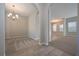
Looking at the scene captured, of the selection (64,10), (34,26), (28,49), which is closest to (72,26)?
(64,10)

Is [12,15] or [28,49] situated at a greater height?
[12,15]

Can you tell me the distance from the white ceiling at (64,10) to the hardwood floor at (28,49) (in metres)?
0.60

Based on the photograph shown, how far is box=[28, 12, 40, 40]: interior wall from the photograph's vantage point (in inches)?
82.0

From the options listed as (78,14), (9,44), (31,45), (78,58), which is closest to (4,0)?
(9,44)

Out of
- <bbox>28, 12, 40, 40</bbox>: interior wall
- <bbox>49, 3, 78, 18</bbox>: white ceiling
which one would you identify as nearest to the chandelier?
<bbox>28, 12, 40, 40</bbox>: interior wall

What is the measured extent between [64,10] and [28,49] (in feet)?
3.13

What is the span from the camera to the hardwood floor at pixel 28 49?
2.04 metres

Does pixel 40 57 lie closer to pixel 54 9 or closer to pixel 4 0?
pixel 54 9

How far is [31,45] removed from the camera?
6.85 feet

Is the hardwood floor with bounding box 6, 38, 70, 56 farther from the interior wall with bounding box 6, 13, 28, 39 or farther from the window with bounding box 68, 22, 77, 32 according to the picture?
the window with bounding box 68, 22, 77, 32

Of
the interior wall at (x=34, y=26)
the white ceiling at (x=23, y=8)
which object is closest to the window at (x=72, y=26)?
the interior wall at (x=34, y=26)

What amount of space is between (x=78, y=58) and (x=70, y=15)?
2.59 feet

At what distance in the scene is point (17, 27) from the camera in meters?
2.07

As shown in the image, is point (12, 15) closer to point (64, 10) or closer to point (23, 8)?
point (23, 8)
